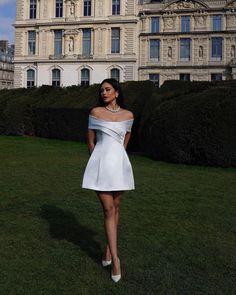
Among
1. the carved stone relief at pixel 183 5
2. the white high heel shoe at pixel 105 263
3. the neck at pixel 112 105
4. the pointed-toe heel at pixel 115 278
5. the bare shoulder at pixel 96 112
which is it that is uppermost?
the carved stone relief at pixel 183 5

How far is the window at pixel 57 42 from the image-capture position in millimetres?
57531

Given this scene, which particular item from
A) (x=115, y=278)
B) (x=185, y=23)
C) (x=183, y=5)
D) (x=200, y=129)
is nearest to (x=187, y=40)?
(x=185, y=23)

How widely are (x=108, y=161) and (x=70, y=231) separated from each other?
1.79 meters

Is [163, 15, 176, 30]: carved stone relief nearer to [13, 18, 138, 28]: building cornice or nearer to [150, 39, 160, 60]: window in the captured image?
[150, 39, 160, 60]: window

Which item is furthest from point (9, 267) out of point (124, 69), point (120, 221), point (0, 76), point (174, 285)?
point (0, 76)

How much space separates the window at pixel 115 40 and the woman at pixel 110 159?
172 feet

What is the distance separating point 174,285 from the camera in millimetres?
4156

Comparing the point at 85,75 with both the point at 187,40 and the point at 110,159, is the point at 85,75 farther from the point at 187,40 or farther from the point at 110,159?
the point at 110,159

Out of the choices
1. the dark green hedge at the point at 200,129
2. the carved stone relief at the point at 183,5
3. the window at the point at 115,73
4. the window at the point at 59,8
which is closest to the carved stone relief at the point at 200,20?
the carved stone relief at the point at 183,5

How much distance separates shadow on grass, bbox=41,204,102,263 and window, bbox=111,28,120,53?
50.6 m

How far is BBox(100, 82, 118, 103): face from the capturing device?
177 inches

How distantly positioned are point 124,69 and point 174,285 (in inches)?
2053

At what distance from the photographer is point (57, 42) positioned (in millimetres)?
57688

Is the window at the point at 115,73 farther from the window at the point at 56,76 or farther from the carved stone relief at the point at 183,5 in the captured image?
the carved stone relief at the point at 183,5
